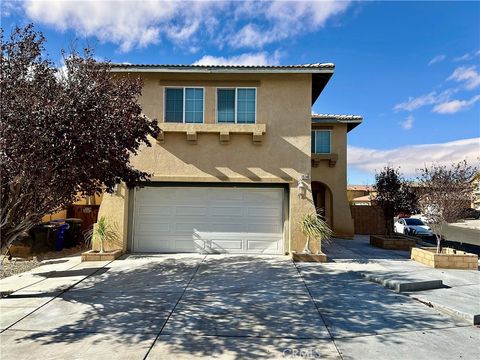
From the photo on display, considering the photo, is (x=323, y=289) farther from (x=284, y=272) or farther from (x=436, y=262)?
(x=436, y=262)

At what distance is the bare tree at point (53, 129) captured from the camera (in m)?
5.41

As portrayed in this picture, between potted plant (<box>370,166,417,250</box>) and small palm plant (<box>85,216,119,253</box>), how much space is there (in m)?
10.8

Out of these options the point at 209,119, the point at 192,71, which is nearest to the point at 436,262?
the point at 209,119

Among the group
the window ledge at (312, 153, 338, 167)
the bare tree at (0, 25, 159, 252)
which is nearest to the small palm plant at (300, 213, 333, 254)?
the bare tree at (0, 25, 159, 252)

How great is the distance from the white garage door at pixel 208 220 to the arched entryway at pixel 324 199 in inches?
254

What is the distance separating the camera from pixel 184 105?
1144 cm

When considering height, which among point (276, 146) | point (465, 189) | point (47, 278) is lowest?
point (47, 278)

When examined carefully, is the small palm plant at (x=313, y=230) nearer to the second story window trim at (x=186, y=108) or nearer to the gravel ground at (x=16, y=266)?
the second story window trim at (x=186, y=108)

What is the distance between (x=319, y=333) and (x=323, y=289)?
2.45 m

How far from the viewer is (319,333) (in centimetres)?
501

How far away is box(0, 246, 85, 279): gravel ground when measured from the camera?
29.8 ft

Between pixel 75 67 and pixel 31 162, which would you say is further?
pixel 75 67

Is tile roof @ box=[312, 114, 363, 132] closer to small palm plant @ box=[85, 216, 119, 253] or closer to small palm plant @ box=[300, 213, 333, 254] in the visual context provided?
small palm plant @ box=[300, 213, 333, 254]

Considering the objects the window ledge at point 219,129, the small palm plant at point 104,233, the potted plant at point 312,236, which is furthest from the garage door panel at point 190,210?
the potted plant at point 312,236
